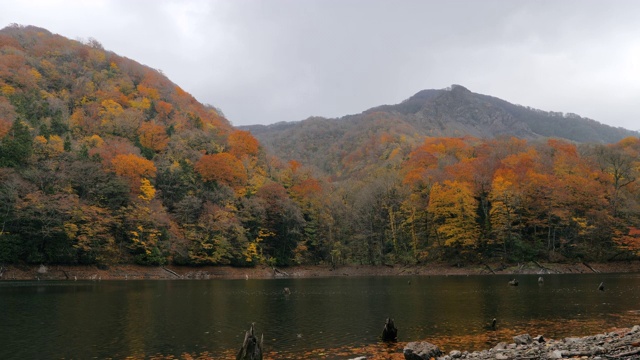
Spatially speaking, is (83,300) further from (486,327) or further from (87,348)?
(486,327)

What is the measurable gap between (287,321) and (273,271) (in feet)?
213

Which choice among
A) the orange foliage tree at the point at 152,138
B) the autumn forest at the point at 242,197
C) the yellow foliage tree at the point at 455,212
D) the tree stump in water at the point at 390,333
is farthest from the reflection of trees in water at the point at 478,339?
the orange foliage tree at the point at 152,138

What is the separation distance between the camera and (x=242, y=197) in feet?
321

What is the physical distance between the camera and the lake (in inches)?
781

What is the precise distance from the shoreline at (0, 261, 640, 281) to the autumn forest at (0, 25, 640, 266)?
1385 mm

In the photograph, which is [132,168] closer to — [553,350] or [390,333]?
[390,333]

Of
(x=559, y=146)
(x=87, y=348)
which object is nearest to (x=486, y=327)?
(x=87, y=348)

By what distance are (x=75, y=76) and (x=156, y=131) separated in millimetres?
37650

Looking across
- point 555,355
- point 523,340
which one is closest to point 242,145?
point 523,340

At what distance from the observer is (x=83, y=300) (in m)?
37.3

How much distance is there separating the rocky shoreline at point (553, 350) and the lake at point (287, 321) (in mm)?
2320

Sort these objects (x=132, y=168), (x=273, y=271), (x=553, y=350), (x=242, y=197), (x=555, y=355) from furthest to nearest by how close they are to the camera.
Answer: (x=242, y=197), (x=273, y=271), (x=132, y=168), (x=553, y=350), (x=555, y=355)

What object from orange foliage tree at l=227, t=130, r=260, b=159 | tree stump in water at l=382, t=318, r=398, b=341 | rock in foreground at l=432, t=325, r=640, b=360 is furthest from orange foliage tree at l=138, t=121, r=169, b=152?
rock in foreground at l=432, t=325, r=640, b=360

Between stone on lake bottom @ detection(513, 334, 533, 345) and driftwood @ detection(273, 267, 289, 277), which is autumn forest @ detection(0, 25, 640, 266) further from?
stone on lake bottom @ detection(513, 334, 533, 345)
